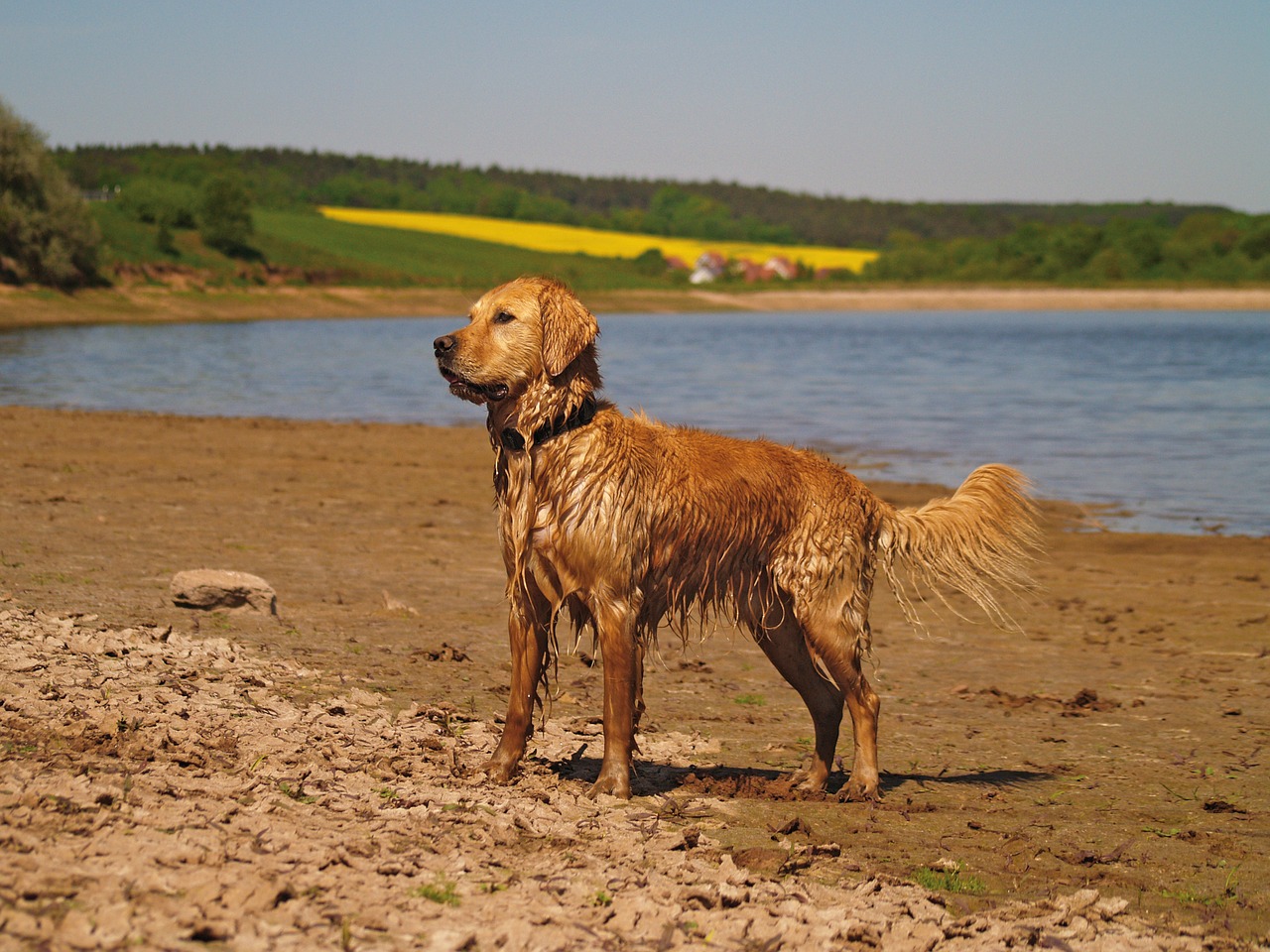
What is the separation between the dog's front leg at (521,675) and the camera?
569 cm

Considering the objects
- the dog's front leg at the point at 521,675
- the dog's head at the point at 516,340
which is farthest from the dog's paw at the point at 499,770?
the dog's head at the point at 516,340

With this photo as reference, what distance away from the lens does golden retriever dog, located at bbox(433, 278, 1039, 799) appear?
215 inches

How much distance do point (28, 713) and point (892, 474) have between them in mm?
14492

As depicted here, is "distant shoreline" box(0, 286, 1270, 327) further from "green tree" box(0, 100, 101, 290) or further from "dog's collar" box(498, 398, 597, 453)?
"dog's collar" box(498, 398, 597, 453)

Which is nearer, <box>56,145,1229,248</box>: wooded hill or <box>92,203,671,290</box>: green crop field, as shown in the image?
<box>92,203,671,290</box>: green crop field

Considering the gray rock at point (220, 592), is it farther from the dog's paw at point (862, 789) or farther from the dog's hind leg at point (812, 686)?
the dog's paw at point (862, 789)

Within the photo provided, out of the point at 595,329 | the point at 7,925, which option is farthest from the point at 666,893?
the point at 595,329

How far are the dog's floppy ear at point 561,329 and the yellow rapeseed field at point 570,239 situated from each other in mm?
114753

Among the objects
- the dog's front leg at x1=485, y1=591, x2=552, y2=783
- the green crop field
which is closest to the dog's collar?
the dog's front leg at x1=485, y1=591, x2=552, y2=783

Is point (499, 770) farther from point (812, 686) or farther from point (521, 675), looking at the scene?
point (812, 686)

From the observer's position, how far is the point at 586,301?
288 ft

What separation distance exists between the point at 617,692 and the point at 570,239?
408 ft

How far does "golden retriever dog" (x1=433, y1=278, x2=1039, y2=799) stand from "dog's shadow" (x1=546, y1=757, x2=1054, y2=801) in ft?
0.63

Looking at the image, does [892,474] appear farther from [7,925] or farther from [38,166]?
[38,166]
